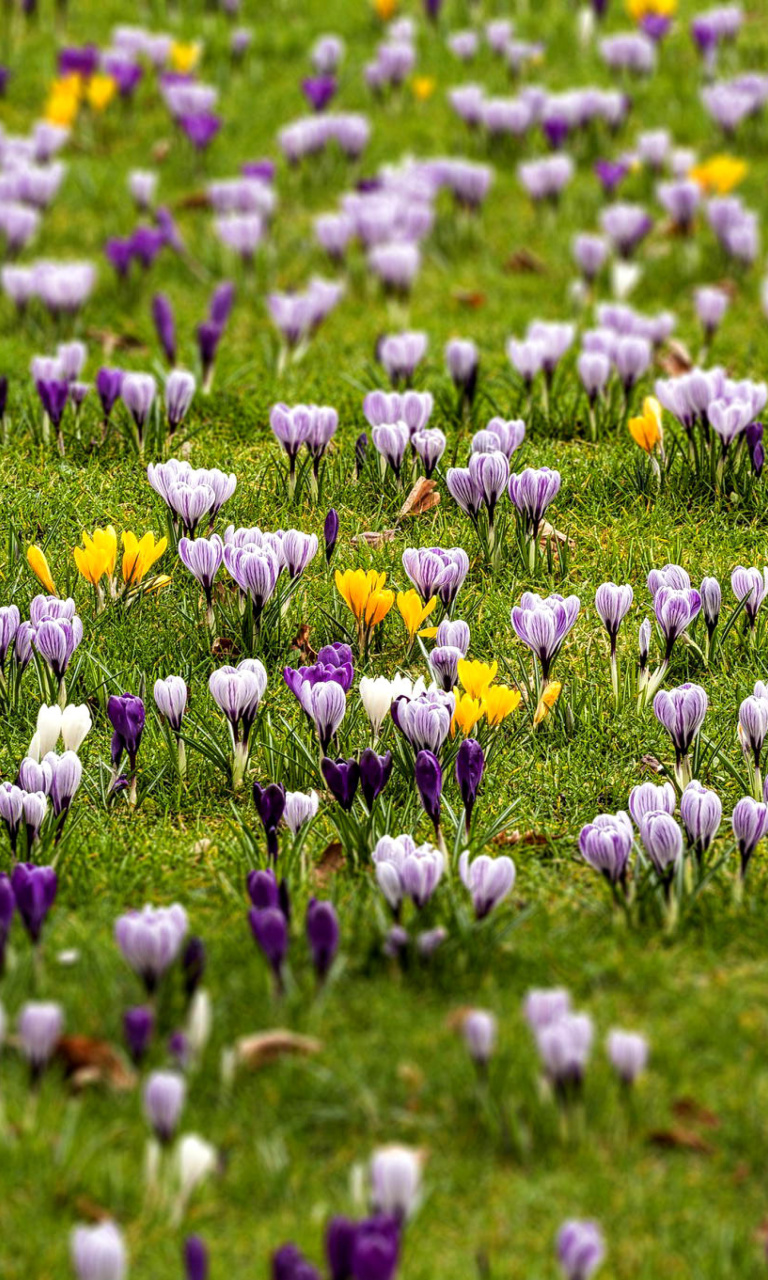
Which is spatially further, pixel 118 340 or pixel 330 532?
pixel 118 340

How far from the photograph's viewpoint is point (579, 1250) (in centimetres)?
249

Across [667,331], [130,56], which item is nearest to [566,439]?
[667,331]

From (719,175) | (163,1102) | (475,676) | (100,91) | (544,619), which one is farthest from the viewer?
(100,91)

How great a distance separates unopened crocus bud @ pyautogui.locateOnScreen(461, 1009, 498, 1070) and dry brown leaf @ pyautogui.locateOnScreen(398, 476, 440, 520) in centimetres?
255

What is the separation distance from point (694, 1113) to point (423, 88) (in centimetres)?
786

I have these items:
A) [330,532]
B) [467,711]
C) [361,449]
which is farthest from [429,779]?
[361,449]

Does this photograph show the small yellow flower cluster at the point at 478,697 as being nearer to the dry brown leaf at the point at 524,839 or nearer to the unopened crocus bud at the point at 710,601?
the dry brown leaf at the point at 524,839

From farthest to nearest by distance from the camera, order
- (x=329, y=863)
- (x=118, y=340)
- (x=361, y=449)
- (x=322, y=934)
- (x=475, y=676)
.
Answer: (x=118, y=340)
(x=361, y=449)
(x=475, y=676)
(x=329, y=863)
(x=322, y=934)

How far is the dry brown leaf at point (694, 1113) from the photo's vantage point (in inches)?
116

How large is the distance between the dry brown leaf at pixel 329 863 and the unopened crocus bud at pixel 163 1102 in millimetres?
1017

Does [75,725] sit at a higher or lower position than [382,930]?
higher

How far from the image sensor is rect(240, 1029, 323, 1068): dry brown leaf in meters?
3.06

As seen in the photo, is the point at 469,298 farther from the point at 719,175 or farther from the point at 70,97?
the point at 70,97

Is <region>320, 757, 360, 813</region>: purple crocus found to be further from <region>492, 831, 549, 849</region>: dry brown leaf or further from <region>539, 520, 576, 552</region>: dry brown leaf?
<region>539, 520, 576, 552</region>: dry brown leaf
